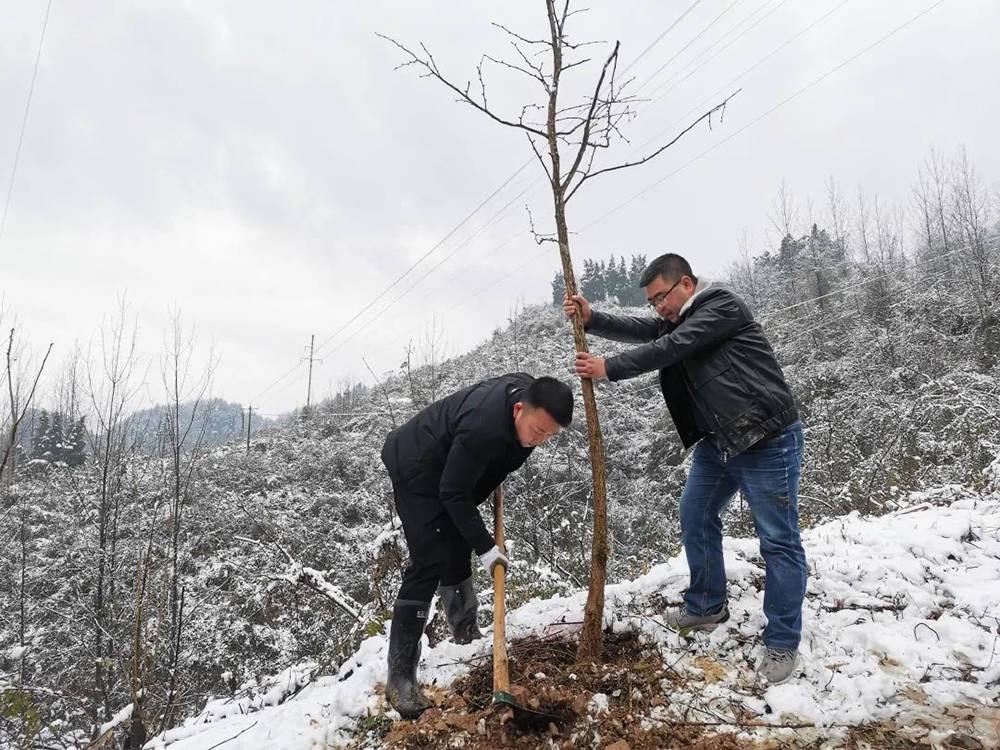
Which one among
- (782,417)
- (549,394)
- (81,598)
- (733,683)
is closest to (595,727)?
(733,683)

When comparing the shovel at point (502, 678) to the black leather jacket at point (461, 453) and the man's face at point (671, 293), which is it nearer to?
the black leather jacket at point (461, 453)

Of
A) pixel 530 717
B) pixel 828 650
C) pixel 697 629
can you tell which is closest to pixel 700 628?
pixel 697 629

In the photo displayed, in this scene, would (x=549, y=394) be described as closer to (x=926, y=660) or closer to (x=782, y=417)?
(x=782, y=417)

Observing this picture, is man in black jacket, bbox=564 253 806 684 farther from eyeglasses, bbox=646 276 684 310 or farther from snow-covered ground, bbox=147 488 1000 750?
snow-covered ground, bbox=147 488 1000 750

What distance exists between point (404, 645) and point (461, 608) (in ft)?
1.71

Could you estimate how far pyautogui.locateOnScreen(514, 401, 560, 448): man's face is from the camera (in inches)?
95.7

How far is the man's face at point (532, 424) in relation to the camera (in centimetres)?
243

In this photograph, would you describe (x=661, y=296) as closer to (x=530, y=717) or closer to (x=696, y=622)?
(x=696, y=622)

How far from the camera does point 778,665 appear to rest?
7.85 ft

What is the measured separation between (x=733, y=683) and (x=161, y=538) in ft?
46.3

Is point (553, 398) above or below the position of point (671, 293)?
below

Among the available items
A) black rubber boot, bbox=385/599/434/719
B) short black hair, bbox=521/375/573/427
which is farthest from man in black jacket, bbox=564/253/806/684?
black rubber boot, bbox=385/599/434/719

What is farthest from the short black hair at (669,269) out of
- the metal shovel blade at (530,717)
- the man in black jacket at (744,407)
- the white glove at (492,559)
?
the metal shovel blade at (530,717)

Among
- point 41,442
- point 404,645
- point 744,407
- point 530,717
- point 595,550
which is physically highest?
point 41,442
